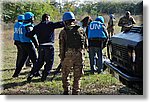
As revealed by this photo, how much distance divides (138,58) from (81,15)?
170cm

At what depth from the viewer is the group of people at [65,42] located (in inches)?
253

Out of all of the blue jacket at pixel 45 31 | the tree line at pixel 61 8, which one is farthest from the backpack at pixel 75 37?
the blue jacket at pixel 45 31

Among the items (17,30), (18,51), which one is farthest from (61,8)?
(18,51)

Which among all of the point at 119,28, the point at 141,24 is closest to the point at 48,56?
the point at 119,28

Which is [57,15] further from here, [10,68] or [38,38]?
[10,68]

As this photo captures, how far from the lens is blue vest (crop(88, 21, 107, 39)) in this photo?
7.57 metres

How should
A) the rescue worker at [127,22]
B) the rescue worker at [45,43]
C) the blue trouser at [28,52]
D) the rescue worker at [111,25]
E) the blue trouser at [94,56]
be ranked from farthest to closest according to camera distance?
the blue trouser at [94,56]
the blue trouser at [28,52]
the rescue worker at [45,43]
the rescue worker at [111,25]
the rescue worker at [127,22]

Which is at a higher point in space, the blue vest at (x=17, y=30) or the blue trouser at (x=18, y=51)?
the blue vest at (x=17, y=30)

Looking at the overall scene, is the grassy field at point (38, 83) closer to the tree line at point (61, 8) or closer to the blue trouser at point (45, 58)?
the blue trouser at point (45, 58)

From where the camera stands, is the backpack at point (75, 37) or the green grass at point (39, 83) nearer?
the backpack at point (75, 37)

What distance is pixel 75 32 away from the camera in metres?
6.38

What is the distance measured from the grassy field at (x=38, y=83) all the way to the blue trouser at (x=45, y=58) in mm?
91

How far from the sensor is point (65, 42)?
642 centimetres

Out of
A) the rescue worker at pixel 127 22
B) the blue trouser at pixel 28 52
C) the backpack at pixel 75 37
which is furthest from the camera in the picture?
the blue trouser at pixel 28 52
